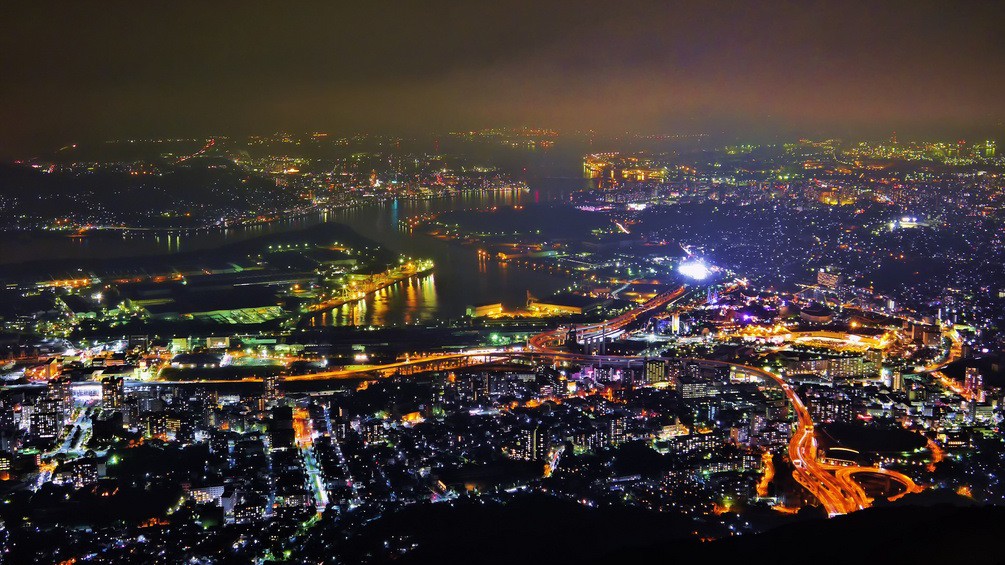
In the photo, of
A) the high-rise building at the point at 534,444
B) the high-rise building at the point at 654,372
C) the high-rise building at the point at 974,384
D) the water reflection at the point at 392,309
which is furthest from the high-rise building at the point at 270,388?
the high-rise building at the point at 974,384

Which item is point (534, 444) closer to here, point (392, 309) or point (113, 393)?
point (113, 393)

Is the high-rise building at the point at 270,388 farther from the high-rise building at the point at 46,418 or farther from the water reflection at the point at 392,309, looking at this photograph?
the water reflection at the point at 392,309

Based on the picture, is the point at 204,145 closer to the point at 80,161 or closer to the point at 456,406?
the point at 80,161

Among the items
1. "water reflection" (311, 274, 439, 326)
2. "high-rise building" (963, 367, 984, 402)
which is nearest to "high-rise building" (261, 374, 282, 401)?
"water reflection" (311, 274, 439, 326)

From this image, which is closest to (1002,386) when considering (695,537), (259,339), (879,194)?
(695,537)

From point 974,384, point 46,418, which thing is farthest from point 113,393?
point 974,384

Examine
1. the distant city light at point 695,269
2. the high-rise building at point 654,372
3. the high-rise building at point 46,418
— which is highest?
the distant city light at point 695,269

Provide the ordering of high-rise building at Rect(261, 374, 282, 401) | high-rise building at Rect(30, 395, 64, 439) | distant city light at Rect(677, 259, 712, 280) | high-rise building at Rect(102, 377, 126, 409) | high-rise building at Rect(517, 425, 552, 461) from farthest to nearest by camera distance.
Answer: distant city light at Rect(677, 259, 712, 280) → high-rise building at Rect(261, 374, 282, 401) → high-rise building at Rect(102, 377, 126, 409) → high-rise building at Rect(30, 395, 64, 439) → high-rise building at Rect(517, 425, 552, 461)

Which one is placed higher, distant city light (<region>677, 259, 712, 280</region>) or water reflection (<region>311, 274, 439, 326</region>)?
distant city light (<region>677, 259, 712, 280</region>)

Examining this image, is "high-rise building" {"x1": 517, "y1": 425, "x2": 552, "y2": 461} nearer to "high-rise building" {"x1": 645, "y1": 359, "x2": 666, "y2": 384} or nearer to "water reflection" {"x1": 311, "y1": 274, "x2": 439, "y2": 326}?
"high-rise building" {"x1": 645, "y1": 359, "x2": 666, "y2": 384}
